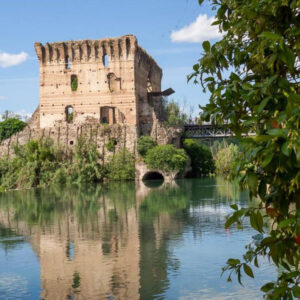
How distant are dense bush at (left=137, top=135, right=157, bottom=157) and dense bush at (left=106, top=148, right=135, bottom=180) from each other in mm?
734

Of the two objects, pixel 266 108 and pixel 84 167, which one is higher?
pixel 266 108

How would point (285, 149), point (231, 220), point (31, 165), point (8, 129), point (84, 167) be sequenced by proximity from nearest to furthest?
point (285, 149), point (231, 220), point (31, 165), point (84, 167), point (8, 129)

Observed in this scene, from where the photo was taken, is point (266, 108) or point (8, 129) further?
point (8, 129)

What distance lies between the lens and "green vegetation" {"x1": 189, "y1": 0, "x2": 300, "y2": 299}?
7.50 ft

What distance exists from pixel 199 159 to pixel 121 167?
7208 mm

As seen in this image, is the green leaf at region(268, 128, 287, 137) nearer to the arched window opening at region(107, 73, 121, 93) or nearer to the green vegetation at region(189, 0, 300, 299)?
the green vegetation at region(189, 0, 300, 299)

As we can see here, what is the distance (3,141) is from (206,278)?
31.6 m

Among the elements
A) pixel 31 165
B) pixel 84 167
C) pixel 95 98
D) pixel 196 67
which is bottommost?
pixel 84 167

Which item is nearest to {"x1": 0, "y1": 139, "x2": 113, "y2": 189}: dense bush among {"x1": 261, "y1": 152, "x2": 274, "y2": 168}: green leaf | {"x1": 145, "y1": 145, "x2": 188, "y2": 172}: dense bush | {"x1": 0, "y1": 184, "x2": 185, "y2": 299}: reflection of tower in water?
{"x1": 145, "y1": 145, "x2": 188, "y2": 172}: dense bush

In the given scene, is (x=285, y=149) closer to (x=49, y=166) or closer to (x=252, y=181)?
(x=252, y=181)

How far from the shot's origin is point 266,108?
2605mm

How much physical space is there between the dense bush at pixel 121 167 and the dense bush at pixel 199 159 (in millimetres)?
5764

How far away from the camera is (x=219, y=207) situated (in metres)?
17.6

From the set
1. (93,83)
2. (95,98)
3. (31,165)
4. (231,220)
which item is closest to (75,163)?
(31,165)
